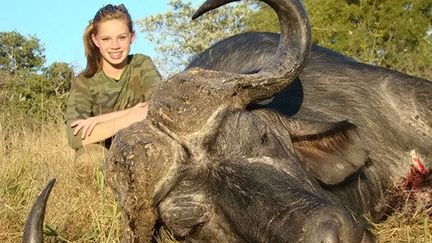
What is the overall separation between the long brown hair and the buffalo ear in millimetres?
2856

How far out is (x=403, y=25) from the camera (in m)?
20.9

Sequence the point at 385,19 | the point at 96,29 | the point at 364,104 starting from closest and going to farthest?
the point at 364,104 < the point at 96,29 < the point at 385,19

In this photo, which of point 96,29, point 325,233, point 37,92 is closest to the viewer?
point 325,233

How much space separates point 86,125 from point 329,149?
2442 millimetres

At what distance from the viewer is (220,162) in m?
3.50

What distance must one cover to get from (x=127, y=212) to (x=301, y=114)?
1.34 m

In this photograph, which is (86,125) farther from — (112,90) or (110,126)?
(112,90)

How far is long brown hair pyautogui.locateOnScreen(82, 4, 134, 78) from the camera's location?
638 centimetres

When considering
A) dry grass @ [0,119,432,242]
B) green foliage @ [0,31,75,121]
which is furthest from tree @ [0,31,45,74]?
dry grass @ [0,119,432,242]

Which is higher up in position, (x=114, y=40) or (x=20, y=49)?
(x=114, y=40)

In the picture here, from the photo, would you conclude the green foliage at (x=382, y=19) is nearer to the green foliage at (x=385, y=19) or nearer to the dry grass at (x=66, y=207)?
the green foliage at (x=385, y=19)

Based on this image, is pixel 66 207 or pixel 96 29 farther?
pixel 96 29

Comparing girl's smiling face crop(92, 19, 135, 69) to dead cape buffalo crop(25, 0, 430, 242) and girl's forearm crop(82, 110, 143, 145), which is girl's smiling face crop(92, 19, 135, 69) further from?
dead cape buffalo crop(25, 0, 430, 242)

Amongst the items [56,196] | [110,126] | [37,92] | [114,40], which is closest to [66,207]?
[56,196]
